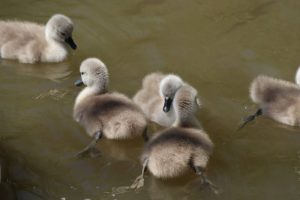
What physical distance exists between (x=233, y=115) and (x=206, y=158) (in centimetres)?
91

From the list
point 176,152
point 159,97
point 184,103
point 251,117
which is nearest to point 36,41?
point 159,97

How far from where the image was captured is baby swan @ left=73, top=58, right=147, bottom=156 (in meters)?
4.84

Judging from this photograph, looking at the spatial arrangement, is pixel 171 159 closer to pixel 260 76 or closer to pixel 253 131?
pixel 253 131

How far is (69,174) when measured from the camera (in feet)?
15.1

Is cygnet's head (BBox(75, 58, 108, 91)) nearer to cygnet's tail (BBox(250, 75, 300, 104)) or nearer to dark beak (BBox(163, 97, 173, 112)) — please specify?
dark beak (BBox(163, 97, 173, 112))

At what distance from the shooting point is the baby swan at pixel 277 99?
5.20m

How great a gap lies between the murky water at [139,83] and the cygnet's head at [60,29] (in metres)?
0.20

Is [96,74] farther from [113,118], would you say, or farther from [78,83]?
[113,118]

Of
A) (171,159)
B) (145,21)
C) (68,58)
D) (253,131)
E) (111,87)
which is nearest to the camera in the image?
(171,159)

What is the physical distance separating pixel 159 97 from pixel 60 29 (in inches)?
52.9

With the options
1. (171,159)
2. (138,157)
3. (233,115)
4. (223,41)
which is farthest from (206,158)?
(223,41)

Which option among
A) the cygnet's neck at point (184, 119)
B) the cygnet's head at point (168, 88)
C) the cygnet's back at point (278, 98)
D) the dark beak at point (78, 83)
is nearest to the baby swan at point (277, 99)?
the cygnet's back at point (278, 98)

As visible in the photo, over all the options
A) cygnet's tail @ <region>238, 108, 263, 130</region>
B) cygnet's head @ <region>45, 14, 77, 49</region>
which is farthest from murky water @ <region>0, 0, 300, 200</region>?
cygnet's head @ <region>45, 14, 77, 49</region>

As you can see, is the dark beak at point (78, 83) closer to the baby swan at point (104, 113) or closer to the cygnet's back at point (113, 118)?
the baby swan at point (104, 113)
